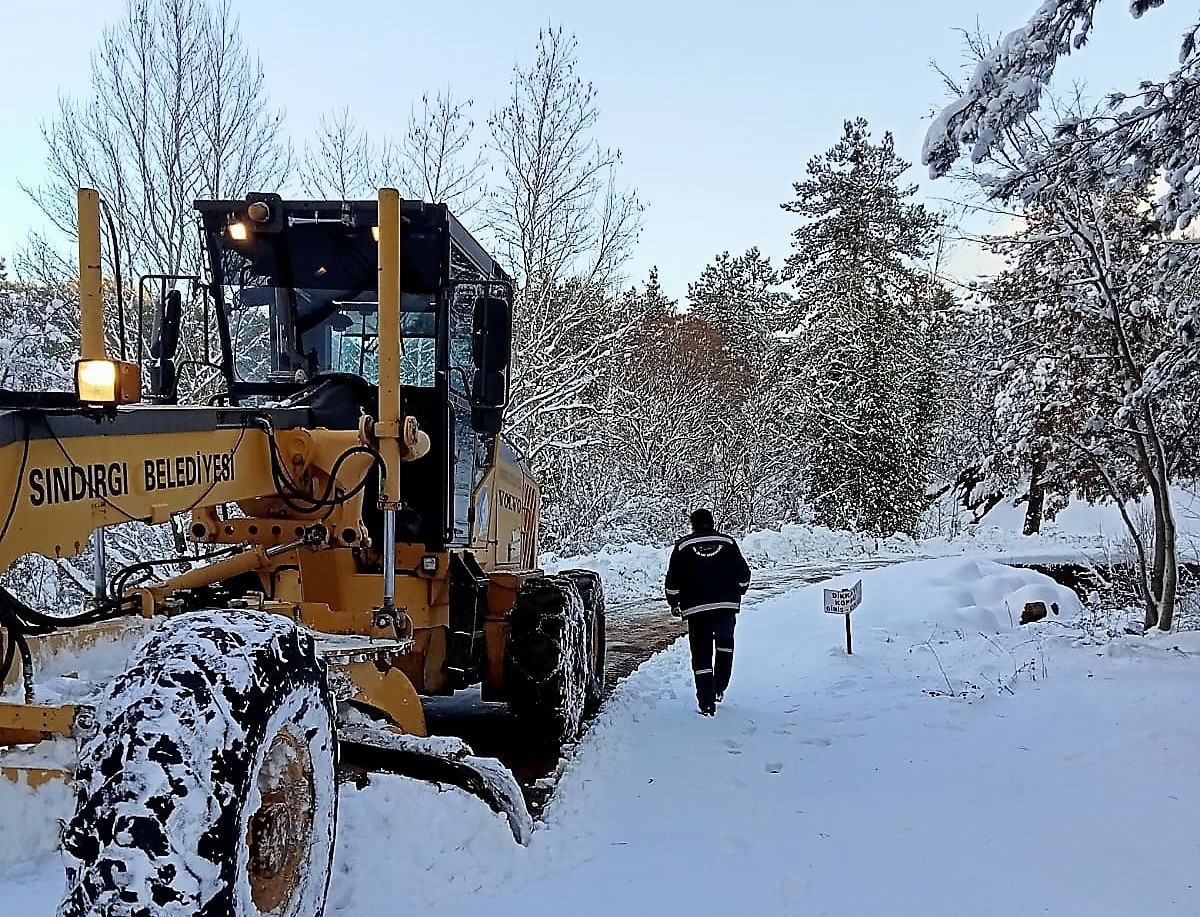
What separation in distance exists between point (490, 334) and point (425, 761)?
9.80 ft

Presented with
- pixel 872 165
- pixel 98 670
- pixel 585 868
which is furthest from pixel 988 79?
pixel 872 165

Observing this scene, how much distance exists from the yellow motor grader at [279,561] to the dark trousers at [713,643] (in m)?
0.89

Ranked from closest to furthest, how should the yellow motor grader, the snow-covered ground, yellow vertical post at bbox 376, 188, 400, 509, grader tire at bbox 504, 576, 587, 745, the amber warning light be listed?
the yellow motor grader, the amber warning light, the snow-covered ground, yellow vertical post at bbox 376, 188, 400, 509, grader tire at bbox 504, 576, 587, 745

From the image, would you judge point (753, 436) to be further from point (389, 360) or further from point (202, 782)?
point (202, 782)

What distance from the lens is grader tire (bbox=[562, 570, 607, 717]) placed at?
27.5ft

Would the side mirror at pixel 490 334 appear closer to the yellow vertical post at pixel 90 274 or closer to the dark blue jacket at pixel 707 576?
the yellow vertical post at pixel 90 274

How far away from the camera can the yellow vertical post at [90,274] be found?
443cm

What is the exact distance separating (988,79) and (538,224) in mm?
12320

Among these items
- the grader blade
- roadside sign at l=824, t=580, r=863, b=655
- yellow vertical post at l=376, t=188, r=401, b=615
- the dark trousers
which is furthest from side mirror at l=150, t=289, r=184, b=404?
roadside sign at l=824, t=580, r=863, b=655

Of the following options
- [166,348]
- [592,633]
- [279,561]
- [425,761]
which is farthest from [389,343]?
[592,633]

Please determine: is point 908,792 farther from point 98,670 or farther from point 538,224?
point 538,224

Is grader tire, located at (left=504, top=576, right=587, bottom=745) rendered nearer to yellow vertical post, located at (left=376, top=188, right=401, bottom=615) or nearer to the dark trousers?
the dark trousers

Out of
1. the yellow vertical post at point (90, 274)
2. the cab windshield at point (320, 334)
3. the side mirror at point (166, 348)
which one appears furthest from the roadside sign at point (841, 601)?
the yellow vertical post at point (90, 274)

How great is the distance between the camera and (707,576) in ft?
28.5
